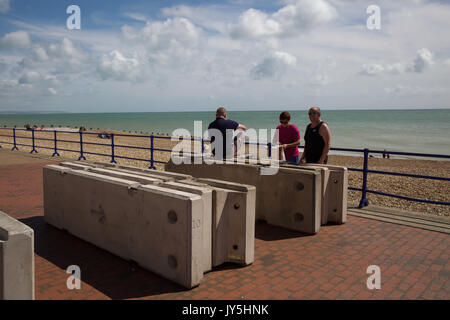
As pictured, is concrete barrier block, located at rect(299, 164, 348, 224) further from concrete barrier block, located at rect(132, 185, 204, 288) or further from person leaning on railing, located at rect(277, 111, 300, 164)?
concrete barrier block, located at rect(132, 185, 204, 288)

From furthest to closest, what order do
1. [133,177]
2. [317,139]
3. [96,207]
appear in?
[317,139]
[96,207]
[133,177]

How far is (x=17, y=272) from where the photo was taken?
9.17 feet

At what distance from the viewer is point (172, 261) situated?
4.30 meters

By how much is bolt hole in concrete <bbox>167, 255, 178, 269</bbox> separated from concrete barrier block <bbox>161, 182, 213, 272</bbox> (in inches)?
16.3

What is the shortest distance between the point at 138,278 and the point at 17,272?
1790 millimetres

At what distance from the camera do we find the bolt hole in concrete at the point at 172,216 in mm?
4191

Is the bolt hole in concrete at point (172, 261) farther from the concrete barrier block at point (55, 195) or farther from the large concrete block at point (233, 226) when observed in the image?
the concrete barrier block at point (55, 195)

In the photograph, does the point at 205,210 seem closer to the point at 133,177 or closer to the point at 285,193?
the point at 133,177

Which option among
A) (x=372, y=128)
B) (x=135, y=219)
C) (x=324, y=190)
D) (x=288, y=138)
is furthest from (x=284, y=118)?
(x=372, y=128)

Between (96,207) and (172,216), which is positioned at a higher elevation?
(172,216)

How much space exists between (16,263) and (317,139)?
549 cm

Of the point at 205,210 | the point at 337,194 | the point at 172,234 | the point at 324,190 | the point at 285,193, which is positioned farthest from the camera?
the point at 337,194
